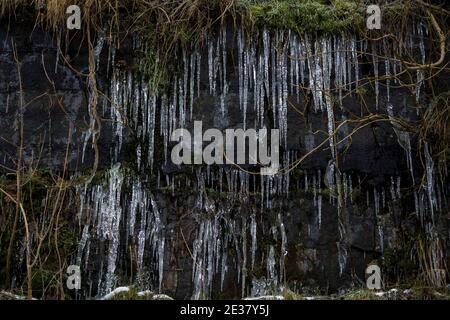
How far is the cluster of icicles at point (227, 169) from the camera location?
4758mm

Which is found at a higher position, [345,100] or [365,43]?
[365,43]

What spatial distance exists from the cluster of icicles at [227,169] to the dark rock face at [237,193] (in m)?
0.02

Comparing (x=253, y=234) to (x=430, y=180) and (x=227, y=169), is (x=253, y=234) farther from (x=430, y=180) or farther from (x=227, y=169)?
(x=430, y=180)

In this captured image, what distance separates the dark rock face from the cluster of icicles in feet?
0.08

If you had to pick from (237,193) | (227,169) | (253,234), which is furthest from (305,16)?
(253,234)

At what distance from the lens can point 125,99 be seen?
16.4 ft

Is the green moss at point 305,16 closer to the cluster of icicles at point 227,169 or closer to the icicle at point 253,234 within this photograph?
the cluster of icicles at point 227,169

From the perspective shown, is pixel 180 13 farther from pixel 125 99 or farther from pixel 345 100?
pixel 345 100

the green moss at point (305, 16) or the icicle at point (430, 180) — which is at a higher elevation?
the green moss at point (305, 16)

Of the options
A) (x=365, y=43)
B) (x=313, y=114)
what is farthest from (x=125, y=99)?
(x=365, y=43)

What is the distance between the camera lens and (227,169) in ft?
16.0

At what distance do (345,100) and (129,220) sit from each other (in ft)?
6.62

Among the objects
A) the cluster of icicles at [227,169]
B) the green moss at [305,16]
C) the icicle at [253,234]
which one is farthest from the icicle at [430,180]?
the icicle at [253,234]

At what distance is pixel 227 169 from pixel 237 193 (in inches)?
8.3
